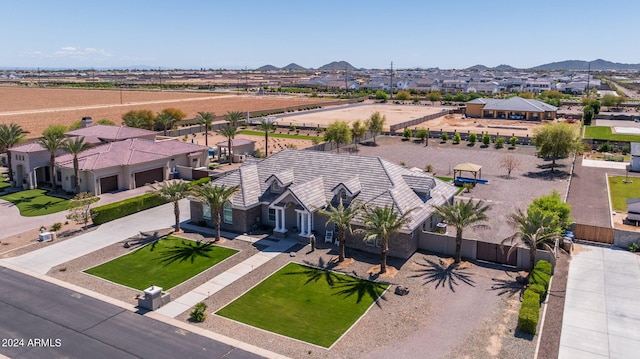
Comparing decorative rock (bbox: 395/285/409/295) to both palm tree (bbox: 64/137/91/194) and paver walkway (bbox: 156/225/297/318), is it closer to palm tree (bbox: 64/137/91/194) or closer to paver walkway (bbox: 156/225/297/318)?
paver walkway (bbox: 156/225/297/318)

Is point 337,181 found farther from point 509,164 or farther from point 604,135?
point 604,135

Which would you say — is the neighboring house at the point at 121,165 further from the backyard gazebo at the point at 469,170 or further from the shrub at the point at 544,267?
the shrub at the point at 544,267

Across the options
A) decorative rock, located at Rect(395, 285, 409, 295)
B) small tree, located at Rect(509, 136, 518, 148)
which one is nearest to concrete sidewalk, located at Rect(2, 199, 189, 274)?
decorative rock, located at Rect(395, 285, 409, 295)

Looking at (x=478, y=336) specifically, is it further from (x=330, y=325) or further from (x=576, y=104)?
(x=576, y=104)

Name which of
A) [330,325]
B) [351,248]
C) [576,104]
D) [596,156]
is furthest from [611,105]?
[330,325]

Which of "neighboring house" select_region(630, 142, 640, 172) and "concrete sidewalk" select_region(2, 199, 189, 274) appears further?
"neighboring house" select_region(630, 142, 640, 172)
